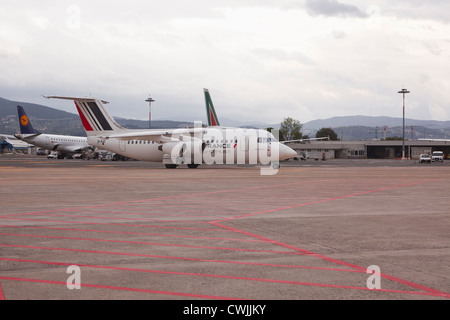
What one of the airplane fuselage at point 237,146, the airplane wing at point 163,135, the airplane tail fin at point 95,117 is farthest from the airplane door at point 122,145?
the airplane fuselage at point 237,146

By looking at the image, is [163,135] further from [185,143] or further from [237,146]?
[237,146]

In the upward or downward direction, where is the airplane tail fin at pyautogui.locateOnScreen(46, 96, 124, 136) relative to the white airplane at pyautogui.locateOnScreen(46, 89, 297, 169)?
upward

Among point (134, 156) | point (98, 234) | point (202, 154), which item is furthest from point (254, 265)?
point (134, 156)

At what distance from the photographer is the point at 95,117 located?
4984 centimetres

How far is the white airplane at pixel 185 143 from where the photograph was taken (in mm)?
43388

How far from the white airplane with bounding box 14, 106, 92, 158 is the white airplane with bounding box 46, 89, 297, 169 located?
122ft

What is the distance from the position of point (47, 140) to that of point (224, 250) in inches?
3196

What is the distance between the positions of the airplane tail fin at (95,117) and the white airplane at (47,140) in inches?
1451

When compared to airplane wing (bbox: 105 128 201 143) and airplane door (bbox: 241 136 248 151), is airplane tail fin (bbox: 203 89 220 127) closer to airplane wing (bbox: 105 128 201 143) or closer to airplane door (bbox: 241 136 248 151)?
airplane wing (bbox: 105 128 201 143)

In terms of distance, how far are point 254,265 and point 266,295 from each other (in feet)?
5.43

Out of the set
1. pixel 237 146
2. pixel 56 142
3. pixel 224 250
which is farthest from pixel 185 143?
pixel 56 142

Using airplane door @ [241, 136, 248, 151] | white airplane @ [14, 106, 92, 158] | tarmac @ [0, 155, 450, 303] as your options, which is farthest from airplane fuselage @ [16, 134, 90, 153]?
tarmac @ [0, 155, 450, 303]

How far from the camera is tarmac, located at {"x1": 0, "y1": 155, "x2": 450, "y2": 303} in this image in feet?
21.7
